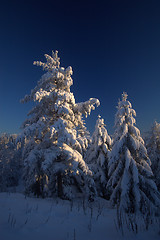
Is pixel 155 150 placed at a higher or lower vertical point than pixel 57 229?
higher

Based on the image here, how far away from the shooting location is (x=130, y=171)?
9.07 meters

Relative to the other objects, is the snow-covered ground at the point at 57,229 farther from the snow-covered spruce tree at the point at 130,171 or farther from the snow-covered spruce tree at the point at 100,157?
the snow-covered spruce tree at the point at 100,157

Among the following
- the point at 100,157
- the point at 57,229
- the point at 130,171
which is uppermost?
the point at 100,157

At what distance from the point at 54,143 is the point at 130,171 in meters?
6.19

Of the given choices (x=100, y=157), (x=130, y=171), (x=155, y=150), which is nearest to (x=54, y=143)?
(x=130, y=171)

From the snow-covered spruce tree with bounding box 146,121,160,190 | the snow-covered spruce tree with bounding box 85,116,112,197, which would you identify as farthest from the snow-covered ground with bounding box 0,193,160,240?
the snow-covered spruce tree with bounding box 146,121,160,190

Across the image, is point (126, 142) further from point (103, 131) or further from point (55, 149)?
point (103, 131)

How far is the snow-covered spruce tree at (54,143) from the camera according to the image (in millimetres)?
8078

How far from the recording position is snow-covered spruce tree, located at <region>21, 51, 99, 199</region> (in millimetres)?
8078

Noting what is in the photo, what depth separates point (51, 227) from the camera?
10.7 ft

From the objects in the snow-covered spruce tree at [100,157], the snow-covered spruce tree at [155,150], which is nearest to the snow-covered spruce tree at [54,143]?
the snow-covered spruce tree at [100,157]

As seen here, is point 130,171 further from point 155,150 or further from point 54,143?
point 155,150

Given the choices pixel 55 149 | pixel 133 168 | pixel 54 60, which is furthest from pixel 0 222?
pixel 54 60

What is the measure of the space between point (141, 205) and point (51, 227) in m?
7.61
